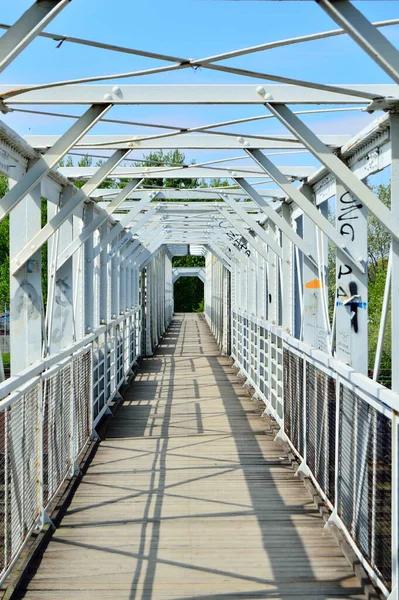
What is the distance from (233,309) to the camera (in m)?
15.8

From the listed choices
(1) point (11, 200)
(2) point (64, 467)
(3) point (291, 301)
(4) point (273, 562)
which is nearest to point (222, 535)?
(4) point (273, 562)

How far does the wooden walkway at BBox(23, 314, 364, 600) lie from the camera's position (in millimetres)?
3984

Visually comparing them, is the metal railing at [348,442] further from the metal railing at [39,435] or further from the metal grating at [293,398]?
the metal railing at [39,435]

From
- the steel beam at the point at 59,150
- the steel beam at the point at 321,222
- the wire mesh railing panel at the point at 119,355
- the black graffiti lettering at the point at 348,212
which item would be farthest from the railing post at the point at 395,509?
the wire mesh railing panel at the point at 119,355

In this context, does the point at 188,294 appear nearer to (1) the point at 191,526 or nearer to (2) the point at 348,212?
(2) the point at 348,212

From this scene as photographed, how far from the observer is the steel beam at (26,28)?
3.08 m

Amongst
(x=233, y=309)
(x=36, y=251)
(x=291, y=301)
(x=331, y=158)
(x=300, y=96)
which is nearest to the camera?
(x=331, y=158)

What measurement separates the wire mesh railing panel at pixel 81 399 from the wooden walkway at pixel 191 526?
0.27m

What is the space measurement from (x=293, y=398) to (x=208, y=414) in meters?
2.86

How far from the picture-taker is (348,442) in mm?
4375

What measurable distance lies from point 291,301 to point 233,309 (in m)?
7.78

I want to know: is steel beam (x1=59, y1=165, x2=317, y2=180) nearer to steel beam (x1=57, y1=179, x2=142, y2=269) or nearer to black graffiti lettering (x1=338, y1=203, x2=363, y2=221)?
steel beam (x1=57, y1=179, x2=142, y2=269)

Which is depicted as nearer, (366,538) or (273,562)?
(366,538)

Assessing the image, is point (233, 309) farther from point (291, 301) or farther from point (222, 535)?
point (222, 535)
